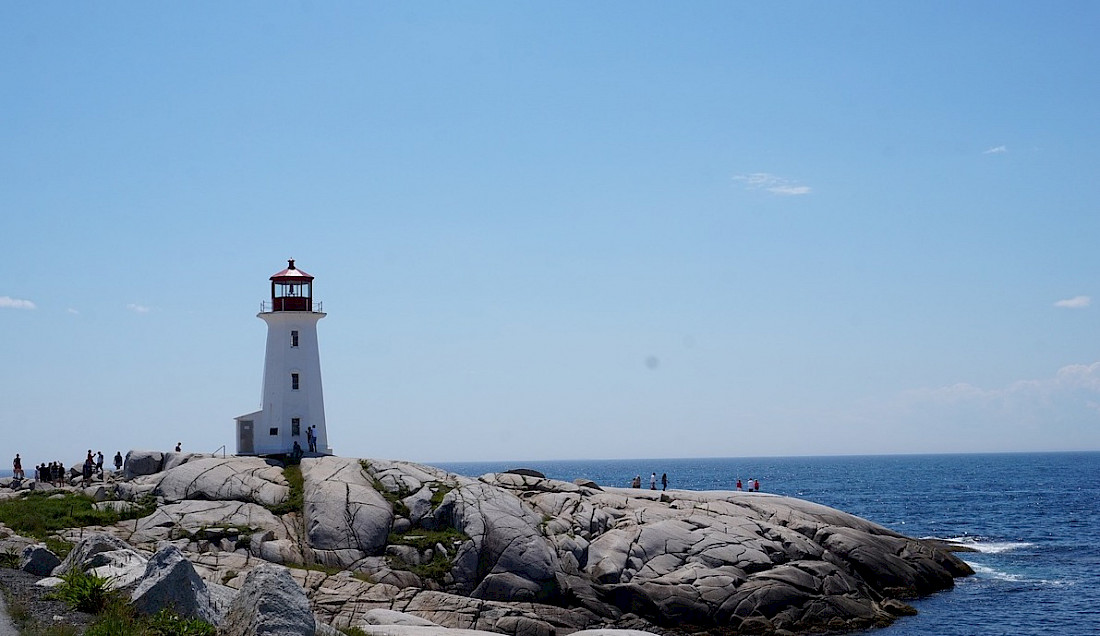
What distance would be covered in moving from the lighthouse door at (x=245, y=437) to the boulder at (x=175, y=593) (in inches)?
1241

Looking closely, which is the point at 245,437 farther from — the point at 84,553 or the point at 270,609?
the point at 270,609

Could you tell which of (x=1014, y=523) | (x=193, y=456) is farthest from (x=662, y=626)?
(x=1014, y=523)

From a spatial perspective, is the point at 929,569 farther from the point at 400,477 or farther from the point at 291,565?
the point at 291,565

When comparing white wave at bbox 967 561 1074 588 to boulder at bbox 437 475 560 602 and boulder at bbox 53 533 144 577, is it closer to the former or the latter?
boulder at bbox 437 475 560 602

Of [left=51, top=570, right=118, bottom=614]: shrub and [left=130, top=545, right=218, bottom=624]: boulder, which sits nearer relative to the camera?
[left=130, top=545, right=218, bottom=624]: boulder

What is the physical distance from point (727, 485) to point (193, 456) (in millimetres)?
104557

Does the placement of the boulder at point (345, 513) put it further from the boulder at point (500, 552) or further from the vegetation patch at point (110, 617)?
the vegetation patch at point (110, 617)

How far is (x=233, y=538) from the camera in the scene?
36.1 metres

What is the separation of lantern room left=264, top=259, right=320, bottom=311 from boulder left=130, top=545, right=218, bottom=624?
32284 millimetres

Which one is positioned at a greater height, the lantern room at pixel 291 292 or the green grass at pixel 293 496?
the lantern room at pixel 291 292

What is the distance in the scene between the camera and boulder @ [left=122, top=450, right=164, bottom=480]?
43625mm

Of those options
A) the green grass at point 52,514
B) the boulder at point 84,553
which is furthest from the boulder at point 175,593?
the green grass at point 52,514

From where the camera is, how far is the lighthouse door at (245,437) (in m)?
47.8

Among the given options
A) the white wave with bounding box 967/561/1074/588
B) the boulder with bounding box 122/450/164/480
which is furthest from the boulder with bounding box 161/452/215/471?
the white wave with bounding box 967/561/1074/588
